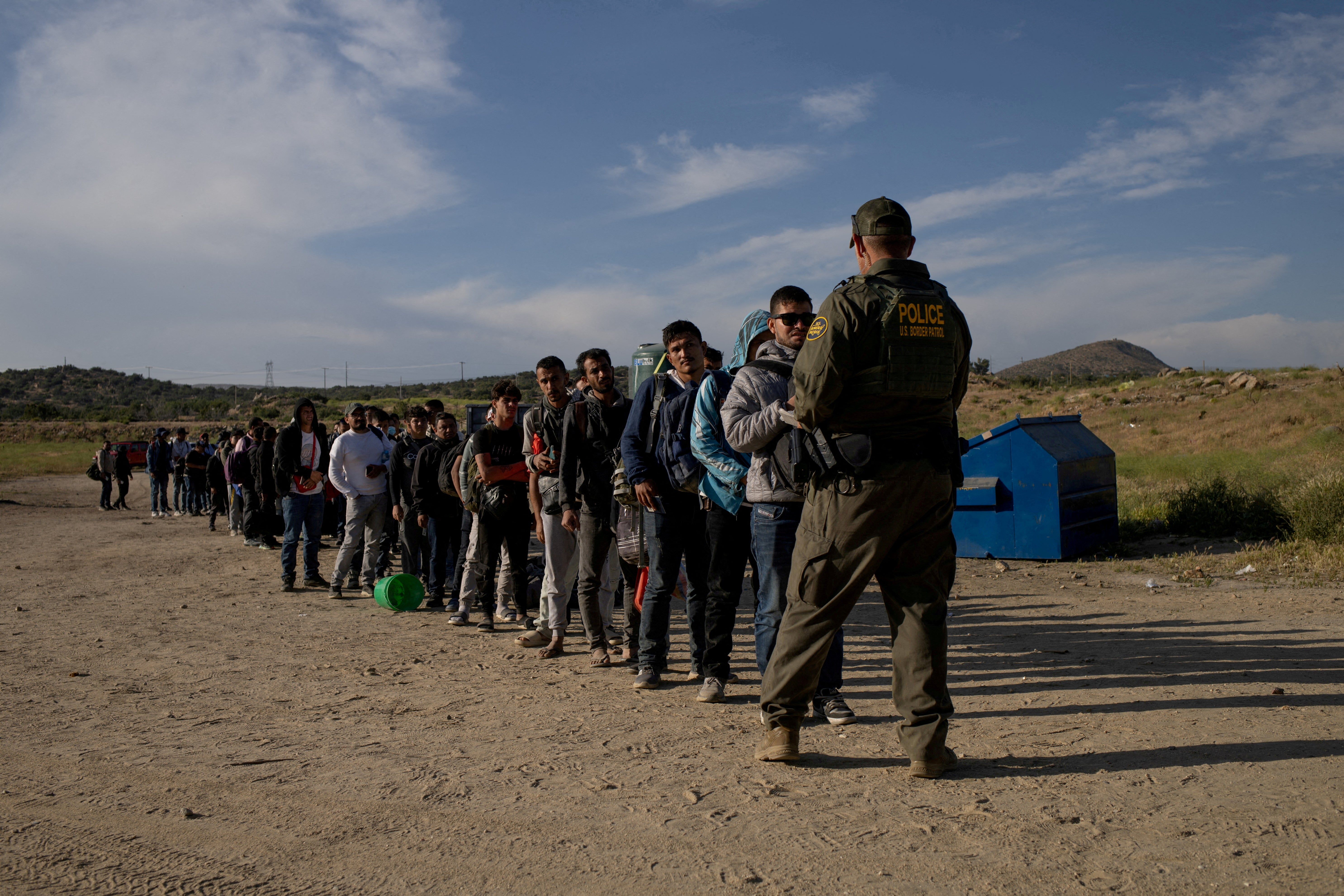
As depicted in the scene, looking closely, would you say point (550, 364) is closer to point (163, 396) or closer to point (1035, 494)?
point (1035, 494)

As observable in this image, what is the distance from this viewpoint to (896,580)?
381cm

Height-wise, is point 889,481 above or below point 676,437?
below

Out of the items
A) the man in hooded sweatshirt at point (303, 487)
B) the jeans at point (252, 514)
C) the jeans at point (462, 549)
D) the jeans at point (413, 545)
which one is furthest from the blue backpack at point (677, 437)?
the jeans at point (252, 514)

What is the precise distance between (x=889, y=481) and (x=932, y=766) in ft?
3.81

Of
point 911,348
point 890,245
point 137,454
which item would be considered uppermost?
point 137,454

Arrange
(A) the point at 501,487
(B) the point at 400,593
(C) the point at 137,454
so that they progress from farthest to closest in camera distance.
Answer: (C) the point at 137,454 → (B) the point at 400,593 → (A) the point at 501,487

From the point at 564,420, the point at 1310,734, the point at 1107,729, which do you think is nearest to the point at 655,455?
the point at 564,420

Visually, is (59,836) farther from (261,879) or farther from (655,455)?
(655,455)

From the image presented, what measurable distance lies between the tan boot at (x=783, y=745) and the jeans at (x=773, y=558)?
519 mm

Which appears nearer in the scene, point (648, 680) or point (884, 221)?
point (884, 221)

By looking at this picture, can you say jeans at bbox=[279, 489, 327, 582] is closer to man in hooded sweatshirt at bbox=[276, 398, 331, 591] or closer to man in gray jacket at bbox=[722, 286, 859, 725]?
man in hooded sweatshirt at bbox=[276, 398, 331, 591]

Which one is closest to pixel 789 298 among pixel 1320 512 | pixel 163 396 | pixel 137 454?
pixel 1320 512

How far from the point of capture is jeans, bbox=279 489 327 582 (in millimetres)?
10000

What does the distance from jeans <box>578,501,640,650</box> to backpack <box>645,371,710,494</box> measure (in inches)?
41.3
